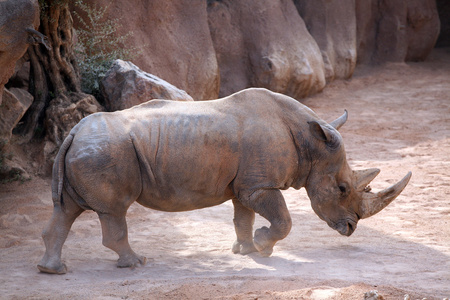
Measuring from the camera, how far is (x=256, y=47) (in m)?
14.1

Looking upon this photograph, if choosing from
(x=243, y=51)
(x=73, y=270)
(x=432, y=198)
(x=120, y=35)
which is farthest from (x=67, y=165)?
(x=243, y=51)

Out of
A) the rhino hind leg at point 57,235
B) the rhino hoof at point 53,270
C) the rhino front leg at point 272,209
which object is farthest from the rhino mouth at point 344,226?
the rhino hoof at point 53,270

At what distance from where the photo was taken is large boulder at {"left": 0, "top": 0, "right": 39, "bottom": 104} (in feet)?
18.5

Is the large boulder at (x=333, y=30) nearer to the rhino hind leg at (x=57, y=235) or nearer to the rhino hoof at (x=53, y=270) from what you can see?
the rhino hind leg at (x=57, y=235)

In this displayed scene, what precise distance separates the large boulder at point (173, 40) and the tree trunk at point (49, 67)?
2.47 meters

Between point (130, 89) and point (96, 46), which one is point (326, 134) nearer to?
point (130, 89)

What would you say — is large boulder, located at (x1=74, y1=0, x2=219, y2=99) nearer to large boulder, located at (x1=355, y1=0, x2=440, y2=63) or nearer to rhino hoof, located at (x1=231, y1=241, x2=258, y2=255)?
rhino hoof, located at (x1=231, y1=241, x2=258, y2=255)

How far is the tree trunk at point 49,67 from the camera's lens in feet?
25.1

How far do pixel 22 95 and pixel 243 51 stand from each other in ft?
25.1

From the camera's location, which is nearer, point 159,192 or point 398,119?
point 159,192

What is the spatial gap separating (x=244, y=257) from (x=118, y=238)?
1294 millimetres

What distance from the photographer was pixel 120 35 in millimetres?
10609

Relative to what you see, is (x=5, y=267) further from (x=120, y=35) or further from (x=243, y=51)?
(x=243, y=51)

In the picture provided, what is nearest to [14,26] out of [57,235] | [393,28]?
[57,235]
